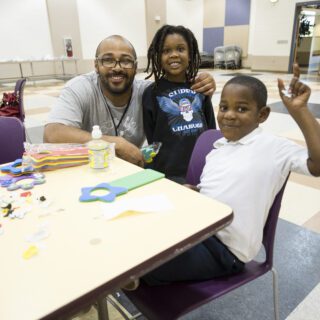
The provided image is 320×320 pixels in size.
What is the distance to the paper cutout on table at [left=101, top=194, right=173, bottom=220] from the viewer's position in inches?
38.5

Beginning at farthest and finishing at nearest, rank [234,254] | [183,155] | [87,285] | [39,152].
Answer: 1. [183,155]
2. [39,152]
3. [234,254]
4. [87,285]

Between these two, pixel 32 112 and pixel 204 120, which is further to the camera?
pixel 32 112

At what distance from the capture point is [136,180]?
3.93 ft

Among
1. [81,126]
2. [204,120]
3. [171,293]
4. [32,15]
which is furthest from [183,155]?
[32,15]

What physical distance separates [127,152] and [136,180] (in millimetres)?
360

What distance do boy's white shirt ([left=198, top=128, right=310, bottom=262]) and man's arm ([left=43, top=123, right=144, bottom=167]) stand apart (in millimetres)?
493

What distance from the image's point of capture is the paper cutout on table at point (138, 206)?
38.5 inches

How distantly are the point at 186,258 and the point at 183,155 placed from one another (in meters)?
0.80

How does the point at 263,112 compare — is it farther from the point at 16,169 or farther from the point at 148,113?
the point at 16,169

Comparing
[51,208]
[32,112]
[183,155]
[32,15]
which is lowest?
[32,112]

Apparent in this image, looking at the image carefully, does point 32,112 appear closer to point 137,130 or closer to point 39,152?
point 137,130

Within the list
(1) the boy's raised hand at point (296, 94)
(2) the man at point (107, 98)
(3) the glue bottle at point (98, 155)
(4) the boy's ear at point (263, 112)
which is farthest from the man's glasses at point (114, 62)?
(1) the boy's raised hand at point (296, 94)

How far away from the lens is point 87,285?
2.23 feet

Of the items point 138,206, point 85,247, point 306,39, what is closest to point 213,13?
point 306,39
